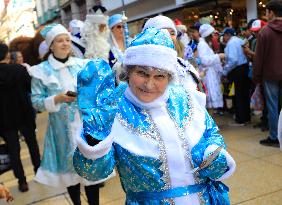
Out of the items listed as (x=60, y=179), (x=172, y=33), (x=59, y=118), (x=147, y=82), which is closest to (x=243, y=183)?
(x=172, y=33)

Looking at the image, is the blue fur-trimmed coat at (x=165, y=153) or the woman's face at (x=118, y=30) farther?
the woman's face at (x=118, y=30)

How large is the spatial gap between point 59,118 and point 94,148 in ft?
7.42

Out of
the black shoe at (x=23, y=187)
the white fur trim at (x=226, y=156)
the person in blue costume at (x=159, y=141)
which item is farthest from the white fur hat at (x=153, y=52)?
the black shoe at (x=23, y=187)

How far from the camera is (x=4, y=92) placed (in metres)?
4.77

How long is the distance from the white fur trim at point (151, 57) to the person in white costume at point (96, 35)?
2.82 m

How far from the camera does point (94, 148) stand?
143cm

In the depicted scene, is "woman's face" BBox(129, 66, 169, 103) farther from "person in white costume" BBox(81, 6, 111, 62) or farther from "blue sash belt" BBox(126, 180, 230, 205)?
"person in white costume" BBox(81, 6, 111, 62)

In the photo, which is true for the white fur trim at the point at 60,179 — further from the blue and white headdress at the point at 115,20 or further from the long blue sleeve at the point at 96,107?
the long blue sleeve at the point at 96,107

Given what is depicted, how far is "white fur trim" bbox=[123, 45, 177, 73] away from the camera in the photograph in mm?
1708

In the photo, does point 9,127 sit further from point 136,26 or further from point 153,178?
point 136,26

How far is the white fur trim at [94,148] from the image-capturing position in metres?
1.42

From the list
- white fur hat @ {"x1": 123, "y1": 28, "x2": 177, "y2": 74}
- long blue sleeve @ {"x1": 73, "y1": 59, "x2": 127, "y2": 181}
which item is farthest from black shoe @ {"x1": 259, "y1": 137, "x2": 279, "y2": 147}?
long blue sleeve @ {"x1": 73, "y1": 59, "x2": 127, "y2": 181}

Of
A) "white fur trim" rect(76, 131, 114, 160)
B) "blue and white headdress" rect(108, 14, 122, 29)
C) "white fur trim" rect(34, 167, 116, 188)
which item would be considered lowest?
"white fur trim" rect(34, 167, 116, 188)

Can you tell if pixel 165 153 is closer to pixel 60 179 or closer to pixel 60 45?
pixel 60 179
